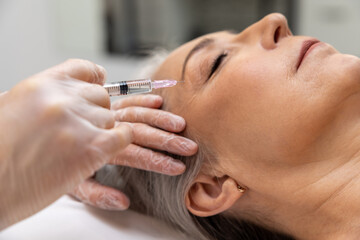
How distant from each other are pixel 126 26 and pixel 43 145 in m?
2.70

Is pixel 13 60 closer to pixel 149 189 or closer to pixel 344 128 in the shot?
pixel 149 189

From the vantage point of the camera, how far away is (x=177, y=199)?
1.13m

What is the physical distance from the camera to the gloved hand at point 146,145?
1019 millimetres

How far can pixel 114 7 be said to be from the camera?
322 cm

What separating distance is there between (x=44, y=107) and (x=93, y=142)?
0.37 feet

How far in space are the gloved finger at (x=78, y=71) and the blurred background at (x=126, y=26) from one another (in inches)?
55.9

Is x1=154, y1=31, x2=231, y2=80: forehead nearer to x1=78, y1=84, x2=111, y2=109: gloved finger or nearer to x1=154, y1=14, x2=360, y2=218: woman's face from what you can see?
x1=154, y1=14, x2=360, y2=218: woman's face

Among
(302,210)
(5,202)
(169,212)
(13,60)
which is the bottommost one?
(13,60)

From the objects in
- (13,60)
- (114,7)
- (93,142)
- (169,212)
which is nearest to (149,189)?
(169,212)

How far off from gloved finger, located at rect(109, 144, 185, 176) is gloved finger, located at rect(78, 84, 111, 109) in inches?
10.0

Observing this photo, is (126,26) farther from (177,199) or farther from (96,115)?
(96,115)

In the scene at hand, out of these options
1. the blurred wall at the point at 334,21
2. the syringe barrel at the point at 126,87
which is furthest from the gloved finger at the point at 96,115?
the blurred wall at the point at 334,21

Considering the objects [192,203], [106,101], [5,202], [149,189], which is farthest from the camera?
[149,189]

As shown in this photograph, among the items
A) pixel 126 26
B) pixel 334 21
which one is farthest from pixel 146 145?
pixel 126 26
